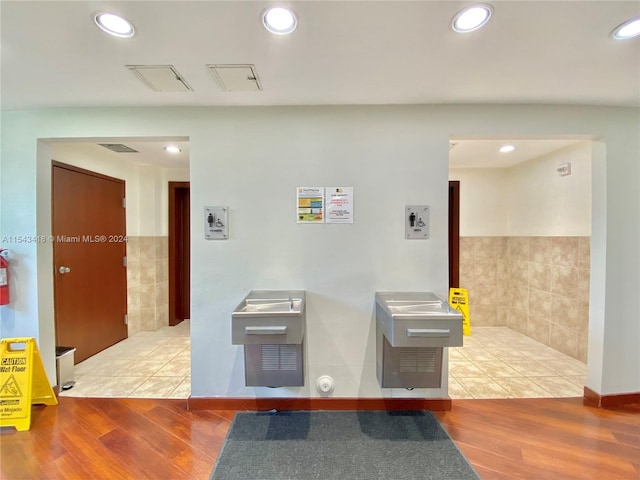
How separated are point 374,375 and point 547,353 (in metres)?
2.37

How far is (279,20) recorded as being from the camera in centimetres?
125

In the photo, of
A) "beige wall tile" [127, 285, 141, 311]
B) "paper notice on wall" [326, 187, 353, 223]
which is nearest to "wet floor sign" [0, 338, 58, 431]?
"beige wall tile" [127, 285, 141, 311]

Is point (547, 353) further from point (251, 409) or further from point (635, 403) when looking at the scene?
point (251, 409)

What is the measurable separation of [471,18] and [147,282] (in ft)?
14.1

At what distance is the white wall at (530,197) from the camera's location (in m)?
2.92

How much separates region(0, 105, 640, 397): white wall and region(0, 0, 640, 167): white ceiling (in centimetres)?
12

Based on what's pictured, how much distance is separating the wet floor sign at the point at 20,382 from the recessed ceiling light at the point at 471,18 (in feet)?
11.1

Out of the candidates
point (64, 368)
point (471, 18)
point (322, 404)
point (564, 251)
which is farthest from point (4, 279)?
point (564, 251)

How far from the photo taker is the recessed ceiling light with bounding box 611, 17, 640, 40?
126 centimetres

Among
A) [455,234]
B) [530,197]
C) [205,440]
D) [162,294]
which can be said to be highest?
[530,197]

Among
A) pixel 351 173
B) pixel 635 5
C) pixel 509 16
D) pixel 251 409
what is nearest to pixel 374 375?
pixel 251 409

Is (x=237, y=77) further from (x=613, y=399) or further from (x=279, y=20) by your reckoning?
(x=613, y=399)

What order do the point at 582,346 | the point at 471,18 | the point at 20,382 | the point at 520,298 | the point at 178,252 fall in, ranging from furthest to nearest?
the point at 178,252
the point at 520,298
the point at 582,346
the point at 20,382
the point at 471,18

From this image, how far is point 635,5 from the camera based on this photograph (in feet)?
3.82
